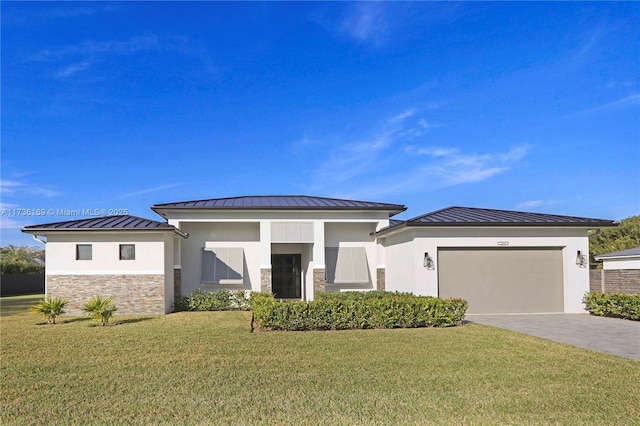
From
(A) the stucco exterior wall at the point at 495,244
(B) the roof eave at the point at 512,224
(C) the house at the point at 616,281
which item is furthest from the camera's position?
(C) the house at the point at 616,281

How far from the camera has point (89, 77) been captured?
16438mm

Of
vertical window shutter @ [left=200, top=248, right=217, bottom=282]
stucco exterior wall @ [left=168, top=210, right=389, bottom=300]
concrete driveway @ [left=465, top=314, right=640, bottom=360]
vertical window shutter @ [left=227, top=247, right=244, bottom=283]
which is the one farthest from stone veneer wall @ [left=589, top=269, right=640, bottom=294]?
vertical window shutter @ [left=200, top=248, right=217, bottom=282]

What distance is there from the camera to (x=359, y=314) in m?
12.5

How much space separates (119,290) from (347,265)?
9.38 metres

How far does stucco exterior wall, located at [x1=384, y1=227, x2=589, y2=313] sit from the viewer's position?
51.9ft

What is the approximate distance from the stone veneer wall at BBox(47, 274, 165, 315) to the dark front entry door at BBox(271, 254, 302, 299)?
267 inches

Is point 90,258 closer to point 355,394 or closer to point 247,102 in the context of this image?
point 247,102

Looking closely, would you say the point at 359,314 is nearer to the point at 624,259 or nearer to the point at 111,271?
the point at 111,271

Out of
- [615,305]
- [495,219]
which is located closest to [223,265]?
[495,219]

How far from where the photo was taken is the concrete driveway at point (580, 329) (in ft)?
32.2

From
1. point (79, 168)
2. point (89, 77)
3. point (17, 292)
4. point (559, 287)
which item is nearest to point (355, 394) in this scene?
point (559, 287)

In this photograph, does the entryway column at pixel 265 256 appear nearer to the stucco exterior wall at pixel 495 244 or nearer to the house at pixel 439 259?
the house at pixel 439 259

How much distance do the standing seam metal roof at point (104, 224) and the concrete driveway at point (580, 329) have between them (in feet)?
38.2

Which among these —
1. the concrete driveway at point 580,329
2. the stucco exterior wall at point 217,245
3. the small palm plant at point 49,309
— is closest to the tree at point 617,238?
the concrete driveway at point 580,329
